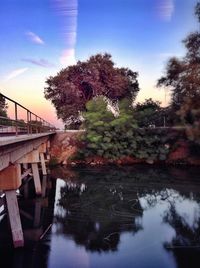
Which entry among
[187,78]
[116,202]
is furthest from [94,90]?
[116,202]

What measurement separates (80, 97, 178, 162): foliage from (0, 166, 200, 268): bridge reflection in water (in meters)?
9.58

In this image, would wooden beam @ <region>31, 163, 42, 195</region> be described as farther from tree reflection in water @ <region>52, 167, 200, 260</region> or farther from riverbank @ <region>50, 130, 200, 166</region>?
riverbank @ <region>50, 130, 200, 166</region>

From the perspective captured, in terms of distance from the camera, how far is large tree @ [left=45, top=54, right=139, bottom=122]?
46406 mm

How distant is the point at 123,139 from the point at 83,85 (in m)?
17.3

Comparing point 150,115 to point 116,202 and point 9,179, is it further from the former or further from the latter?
point 9,179

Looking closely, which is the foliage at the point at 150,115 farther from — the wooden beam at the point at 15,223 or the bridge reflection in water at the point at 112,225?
the wooden beam at the point at 15,223

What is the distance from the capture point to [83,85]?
48.2 meters

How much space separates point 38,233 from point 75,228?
134 centimetres

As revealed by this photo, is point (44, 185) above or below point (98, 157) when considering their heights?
below

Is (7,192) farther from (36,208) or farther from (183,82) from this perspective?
(183,82)

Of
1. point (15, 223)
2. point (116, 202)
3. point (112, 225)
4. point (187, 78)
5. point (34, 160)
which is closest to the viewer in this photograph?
point (15, 223)

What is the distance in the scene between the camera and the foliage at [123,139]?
1283 inches

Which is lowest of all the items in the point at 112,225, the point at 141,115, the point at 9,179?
the point at 112,225

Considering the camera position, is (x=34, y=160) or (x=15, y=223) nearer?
(x=15, y=223)
